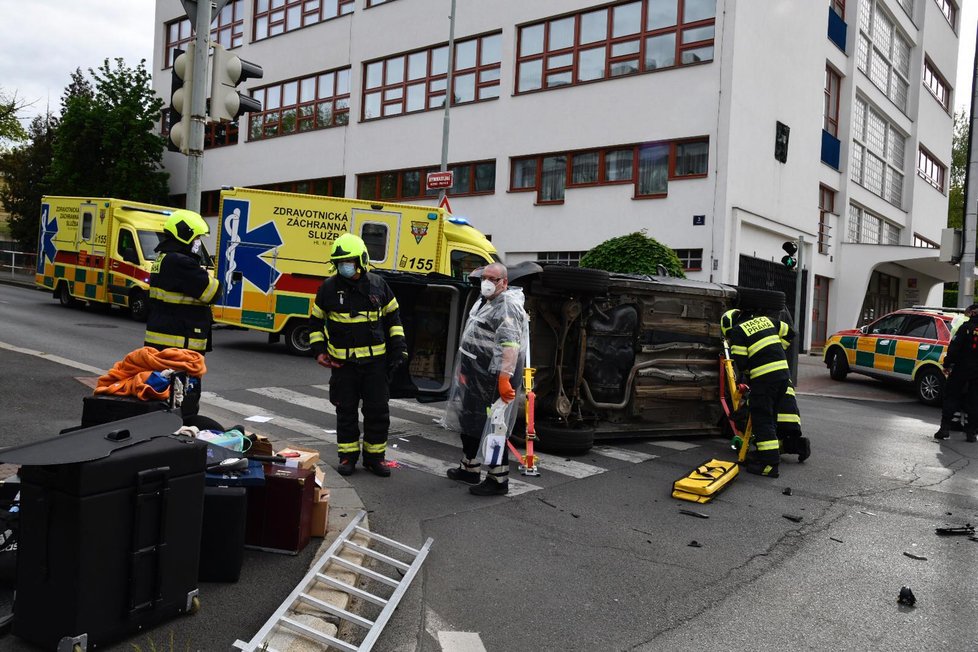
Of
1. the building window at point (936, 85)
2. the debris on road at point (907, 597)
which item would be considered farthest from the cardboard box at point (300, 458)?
the building window at point (936, 85)

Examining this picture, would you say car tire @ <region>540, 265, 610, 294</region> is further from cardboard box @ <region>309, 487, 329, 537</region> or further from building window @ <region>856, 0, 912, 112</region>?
building window @ <region>856, 0, 912, 112</region>

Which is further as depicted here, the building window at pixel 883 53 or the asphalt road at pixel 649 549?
the building window at pixel 883 53

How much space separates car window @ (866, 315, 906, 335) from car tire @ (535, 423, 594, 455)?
32.5 feet

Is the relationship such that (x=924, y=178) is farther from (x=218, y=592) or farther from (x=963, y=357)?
(x=218, y=592)

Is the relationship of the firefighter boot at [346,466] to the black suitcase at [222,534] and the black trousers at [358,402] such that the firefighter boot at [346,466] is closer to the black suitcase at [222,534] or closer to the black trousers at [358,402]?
the black trousers at [358,402]

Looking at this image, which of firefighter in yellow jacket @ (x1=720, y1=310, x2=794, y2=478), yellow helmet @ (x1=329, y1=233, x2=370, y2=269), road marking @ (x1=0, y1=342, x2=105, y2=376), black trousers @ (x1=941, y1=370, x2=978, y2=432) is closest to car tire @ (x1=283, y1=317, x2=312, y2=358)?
road marking @ (x1=0, y1=342, x2=105, y2=376)

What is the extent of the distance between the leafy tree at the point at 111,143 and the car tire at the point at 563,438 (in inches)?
1129

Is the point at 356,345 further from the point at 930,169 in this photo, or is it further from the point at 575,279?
the point at 930,169

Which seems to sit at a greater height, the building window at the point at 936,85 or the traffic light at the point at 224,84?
the building window at the point at 936,85

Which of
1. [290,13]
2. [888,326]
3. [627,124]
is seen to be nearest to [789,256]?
[888,326]

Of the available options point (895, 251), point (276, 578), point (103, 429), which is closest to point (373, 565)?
point (276, 578)

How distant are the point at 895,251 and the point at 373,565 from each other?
25790 mm

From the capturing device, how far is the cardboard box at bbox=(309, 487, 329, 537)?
15.3 ft

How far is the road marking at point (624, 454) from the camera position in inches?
308
